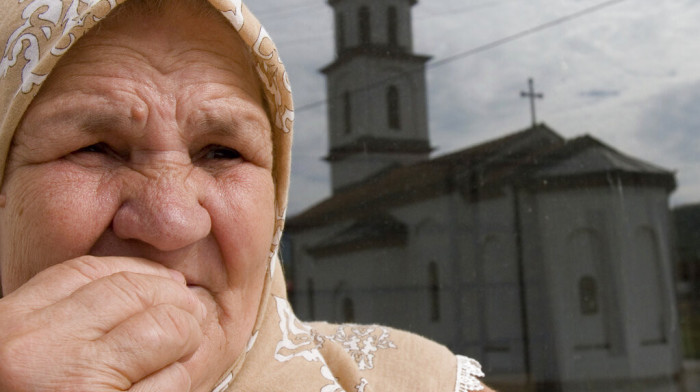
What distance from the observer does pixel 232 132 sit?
113 cm

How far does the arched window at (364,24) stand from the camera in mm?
2859

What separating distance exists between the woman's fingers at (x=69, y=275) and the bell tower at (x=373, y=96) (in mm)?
2089

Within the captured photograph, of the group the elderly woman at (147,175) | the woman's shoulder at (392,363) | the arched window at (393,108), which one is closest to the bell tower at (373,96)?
the arched window at (393,108)

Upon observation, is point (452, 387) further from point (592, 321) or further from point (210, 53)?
point (592, 321)

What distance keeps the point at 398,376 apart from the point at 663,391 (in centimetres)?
247

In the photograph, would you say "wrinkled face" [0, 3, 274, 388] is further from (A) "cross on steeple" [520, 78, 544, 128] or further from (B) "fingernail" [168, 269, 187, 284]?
(A) "cross on steeple" [520, 78, 544, 128]

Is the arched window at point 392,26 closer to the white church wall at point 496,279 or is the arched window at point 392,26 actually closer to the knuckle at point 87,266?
the white church wall at point 496,279

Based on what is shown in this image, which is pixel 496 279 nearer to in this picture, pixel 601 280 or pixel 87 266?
pixel 601 280

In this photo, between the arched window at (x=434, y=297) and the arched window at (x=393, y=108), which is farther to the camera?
the arched window at (x=434, y=297)

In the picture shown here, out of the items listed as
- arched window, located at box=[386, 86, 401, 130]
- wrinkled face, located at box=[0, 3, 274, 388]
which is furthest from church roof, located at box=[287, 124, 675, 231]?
wrinkled face, located at box=[0, 3, 274, 388]

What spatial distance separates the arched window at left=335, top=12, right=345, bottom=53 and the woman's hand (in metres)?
2.16

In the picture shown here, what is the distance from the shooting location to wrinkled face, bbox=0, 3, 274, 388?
0.98m

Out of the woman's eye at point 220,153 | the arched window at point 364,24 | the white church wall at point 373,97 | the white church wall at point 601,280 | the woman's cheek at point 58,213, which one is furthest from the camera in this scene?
the white church wall at point 601,280

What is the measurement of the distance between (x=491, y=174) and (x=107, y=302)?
2.61 m
